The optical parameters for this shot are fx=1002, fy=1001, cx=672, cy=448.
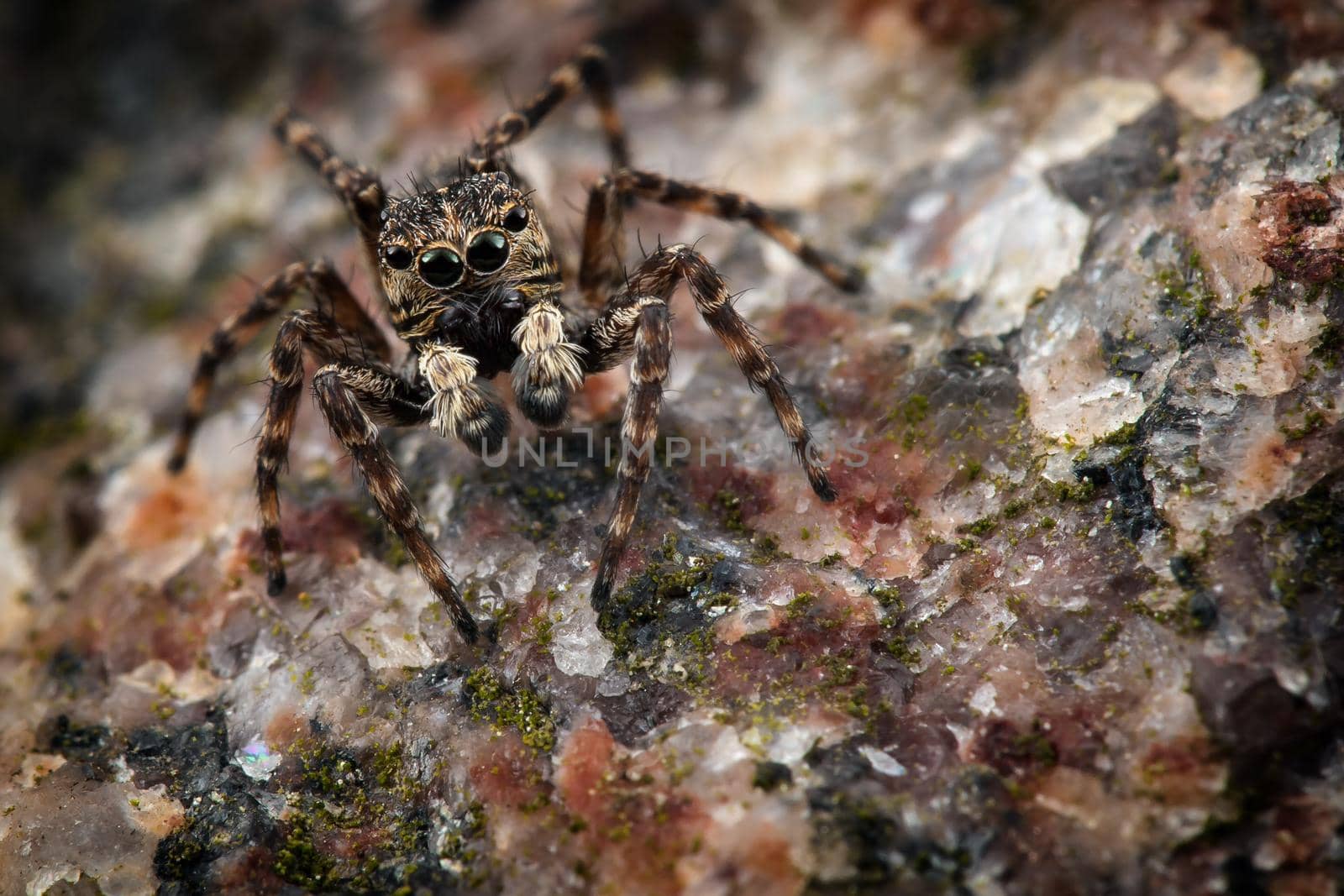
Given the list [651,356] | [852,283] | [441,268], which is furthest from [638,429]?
[852,283]

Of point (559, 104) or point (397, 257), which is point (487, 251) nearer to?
point (397, 257)

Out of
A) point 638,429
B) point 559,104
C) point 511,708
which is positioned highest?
point 559,104

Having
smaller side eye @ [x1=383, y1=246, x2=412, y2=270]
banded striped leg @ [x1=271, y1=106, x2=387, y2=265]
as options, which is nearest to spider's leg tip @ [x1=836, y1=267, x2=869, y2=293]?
smaller side eye @ [x1=383, y1=246, x2=412, y2=270]

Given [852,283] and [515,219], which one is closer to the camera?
[515,219]

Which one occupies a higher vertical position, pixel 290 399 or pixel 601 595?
pixel 290 399

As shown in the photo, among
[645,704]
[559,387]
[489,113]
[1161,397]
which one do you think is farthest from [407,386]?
[1161,397]

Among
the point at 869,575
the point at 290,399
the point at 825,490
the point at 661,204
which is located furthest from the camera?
the point at 661,204
